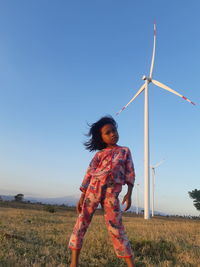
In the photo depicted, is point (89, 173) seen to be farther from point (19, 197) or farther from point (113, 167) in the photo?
point (19, 197)

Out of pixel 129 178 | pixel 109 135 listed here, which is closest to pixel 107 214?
pixel 129 178

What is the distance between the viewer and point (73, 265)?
13.1 ft

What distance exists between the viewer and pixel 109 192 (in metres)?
4.13

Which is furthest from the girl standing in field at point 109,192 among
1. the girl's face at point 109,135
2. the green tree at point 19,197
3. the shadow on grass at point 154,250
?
the green tree at point 19,197

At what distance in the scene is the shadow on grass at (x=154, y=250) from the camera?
536cm

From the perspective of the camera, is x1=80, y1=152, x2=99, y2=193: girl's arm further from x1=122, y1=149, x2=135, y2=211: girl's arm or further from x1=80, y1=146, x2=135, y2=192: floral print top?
x1=122, y1=149, x2=135, y2=211: girl's arm

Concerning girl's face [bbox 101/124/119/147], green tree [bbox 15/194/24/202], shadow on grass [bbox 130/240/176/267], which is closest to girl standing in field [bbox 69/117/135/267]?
girl's face [bbox 101/124/119/147]

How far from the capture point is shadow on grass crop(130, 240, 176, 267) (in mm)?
5355

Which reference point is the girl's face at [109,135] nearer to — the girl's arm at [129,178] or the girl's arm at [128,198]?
the girl's arm at [129,178]

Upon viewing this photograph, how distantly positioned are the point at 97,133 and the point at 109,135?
0.32 meters

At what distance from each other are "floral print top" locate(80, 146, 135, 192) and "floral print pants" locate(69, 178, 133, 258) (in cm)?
11

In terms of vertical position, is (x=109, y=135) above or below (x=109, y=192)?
above

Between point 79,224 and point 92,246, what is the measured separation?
82.0 inches

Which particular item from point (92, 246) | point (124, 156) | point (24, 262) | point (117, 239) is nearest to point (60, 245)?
point (92, 246)
